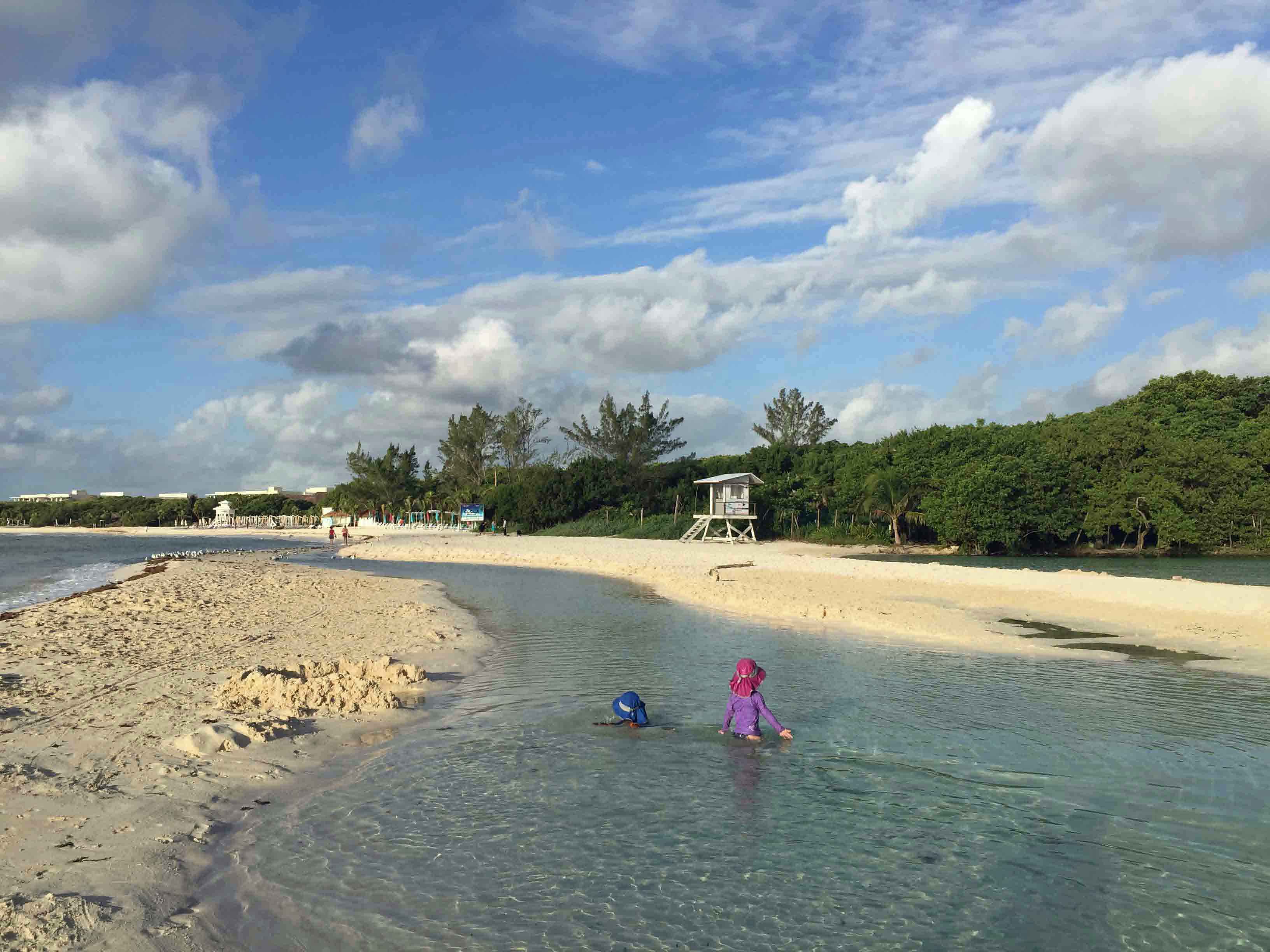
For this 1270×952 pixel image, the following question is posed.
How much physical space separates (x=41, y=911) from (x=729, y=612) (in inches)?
757

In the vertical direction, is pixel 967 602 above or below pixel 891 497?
below

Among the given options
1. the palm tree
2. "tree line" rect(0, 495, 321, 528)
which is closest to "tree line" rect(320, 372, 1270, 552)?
the palm tree

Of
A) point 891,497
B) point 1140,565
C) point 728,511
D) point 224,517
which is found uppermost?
point 891,497

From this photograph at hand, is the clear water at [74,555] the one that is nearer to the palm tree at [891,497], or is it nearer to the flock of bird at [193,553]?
the flock of bird at [193,553]

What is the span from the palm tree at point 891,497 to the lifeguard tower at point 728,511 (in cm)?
763

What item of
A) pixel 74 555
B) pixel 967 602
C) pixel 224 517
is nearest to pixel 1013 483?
pixel 967 602

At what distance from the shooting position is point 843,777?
886 centimetres

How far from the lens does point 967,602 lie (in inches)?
969

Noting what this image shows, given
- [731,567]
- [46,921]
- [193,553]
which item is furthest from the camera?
[193,553]

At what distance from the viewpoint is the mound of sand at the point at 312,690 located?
1067 cm

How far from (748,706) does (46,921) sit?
7139 millimetres

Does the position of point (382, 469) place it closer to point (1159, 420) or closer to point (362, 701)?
point (1159, 420)

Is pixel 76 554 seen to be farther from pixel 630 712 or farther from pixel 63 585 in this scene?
pixel 630 712

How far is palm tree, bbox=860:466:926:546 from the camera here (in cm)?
5044
